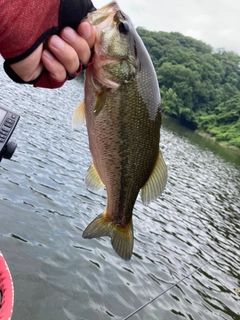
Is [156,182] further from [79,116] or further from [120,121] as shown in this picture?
[79,116]

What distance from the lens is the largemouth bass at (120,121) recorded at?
199cm

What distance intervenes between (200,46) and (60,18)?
5543 inches

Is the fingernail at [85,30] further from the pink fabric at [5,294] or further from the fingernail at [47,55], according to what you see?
the pink fabric at [5,294]

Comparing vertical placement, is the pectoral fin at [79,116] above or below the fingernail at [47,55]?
below

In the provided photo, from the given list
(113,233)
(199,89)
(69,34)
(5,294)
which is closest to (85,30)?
(69,34)

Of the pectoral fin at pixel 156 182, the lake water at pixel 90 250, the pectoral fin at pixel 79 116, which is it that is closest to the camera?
the pectoral fin at pixel 79 116

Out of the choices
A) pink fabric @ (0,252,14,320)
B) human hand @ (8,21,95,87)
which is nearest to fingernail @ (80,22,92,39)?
human hand @ (8,21,95,87)

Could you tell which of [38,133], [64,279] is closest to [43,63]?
[64,279]

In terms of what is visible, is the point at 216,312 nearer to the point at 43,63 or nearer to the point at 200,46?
the point at 43,63

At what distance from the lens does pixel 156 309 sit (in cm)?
719

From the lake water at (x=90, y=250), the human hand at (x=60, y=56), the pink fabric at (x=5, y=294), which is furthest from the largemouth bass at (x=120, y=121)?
the lake water at (x=90, y=250)

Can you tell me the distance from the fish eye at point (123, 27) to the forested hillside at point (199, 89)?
58196mm

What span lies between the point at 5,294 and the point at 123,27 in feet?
8.50

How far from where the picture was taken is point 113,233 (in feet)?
8.94
